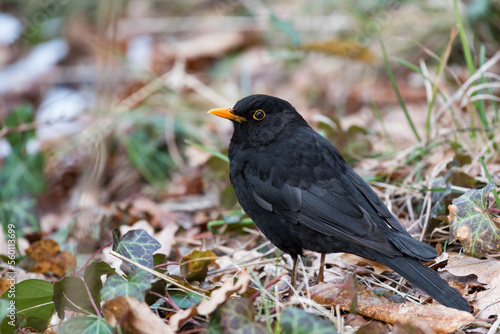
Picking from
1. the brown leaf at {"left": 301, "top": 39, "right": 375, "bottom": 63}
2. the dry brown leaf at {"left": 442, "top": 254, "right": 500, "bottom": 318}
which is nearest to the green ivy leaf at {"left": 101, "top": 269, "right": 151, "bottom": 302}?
the dry brown leaf at {"left": 442, "top": 254, "right": 500, "bottom": 318}

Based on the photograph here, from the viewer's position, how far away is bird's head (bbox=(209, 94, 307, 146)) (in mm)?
3265

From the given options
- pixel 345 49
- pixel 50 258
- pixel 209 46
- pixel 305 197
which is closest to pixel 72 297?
pixel 50 258

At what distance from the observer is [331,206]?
2.80 meters

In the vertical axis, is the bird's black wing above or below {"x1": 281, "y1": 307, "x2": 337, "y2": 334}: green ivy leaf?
above

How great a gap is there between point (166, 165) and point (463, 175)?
322 cm

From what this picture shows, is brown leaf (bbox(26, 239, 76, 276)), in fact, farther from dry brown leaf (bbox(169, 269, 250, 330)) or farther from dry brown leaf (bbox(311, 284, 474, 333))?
dry brown leaf (bbox(311, 284, 474, 333))

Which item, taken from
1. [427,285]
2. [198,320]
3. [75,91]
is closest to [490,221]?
[427,285]

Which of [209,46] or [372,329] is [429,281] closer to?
[372,329]

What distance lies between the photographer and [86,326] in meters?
2.22

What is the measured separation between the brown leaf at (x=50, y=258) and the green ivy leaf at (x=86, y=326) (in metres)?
1.11

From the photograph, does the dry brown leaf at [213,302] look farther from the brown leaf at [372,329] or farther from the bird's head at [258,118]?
the bird's head at [258,118]

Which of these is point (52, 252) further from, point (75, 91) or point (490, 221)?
point (75, 91)

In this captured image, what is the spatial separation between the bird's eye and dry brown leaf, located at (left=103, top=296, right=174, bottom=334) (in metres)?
1.53

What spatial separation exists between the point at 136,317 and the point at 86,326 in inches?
9.7
